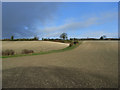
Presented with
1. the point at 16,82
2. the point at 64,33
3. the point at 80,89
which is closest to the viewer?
the point at 80,89

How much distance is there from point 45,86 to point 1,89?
5.04 feet

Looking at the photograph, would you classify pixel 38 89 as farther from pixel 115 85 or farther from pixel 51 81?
pixel 115 85

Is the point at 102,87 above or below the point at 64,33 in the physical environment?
below

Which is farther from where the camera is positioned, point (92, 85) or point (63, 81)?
point (63, 81)

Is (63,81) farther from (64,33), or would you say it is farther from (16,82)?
(64,33)

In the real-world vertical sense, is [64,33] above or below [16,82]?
above

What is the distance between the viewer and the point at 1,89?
240 cm

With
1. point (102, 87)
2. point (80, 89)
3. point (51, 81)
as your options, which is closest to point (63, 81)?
point (51, 81)

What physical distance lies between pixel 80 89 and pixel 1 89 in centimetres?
277

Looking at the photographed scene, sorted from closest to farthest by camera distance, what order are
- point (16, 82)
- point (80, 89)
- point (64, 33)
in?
point (80, 89), point (16, 82), point (64, 33)

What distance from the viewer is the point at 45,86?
250 centimetres

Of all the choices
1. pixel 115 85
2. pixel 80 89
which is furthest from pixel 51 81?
pixel 115 85

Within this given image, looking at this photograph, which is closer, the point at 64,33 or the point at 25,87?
the point at 25,87

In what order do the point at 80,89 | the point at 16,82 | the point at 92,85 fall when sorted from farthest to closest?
1. the point at 16,82
2. the point at 92,85
3. the point at 80,89
